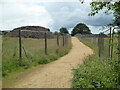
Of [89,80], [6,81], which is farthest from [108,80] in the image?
[6,81]

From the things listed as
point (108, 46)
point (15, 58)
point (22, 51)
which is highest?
point (108, 46)

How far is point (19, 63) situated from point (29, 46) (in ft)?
7.40

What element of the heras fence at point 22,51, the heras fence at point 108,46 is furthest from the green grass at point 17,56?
the heras fence at point 108,46

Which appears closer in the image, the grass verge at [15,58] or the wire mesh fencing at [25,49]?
the grass verge at [15,58]

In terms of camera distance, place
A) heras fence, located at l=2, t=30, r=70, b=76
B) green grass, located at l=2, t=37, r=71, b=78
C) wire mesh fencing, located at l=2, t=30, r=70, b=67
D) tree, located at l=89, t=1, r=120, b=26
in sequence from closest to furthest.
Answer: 1. tree, located at l=89, t=1, r=120, b=26
2. green grass, located at l=2, t=37, r=71, b=78
3. heras fence, located at l=2, t=30, r=70, b=76
4. wire mesh fencing, located at l=2, t=30, r=70, b=67

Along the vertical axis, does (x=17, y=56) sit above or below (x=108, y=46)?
below

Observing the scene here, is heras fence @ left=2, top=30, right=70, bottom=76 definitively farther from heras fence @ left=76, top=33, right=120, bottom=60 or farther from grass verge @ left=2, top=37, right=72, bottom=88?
heras fence @ left=76, top=33, right=120, bottom=60

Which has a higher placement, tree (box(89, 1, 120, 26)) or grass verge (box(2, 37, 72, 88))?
tree (box(89, 1, 120, 26))

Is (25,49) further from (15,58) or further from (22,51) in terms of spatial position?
(15,58)

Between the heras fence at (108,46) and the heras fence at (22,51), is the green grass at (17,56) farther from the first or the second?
the heras fence at (108,46)

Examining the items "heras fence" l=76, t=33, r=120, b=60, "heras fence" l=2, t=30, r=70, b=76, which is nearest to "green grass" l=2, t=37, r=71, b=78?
"heras fence" l=2, t=30, r=70, b=76

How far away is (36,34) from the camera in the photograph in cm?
996

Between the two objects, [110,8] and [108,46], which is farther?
[108,46]

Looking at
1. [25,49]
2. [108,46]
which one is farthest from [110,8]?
[25,49]
